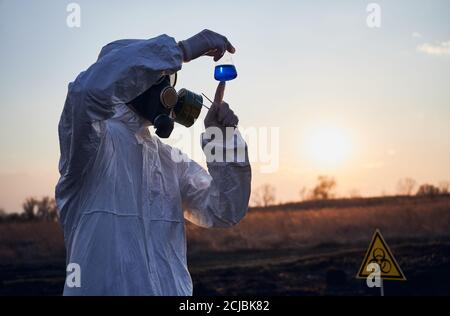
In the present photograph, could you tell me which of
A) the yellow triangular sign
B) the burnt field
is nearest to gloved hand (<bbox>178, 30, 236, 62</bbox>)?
the yellow triangular sign

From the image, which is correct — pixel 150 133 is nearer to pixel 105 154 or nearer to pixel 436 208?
pixel 105 154

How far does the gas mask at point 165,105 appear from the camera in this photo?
13.2ft

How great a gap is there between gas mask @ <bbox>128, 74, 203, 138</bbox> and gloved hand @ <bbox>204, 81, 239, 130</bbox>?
0.33 ft

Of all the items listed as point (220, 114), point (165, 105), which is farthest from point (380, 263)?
point (165, 105)

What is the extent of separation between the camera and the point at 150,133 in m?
4.23

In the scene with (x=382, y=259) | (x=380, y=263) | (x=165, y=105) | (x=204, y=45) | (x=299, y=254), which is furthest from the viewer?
(x=299, y=254)

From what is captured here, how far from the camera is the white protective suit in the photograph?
143 inches

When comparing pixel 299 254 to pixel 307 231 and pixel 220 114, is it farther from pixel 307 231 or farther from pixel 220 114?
pixel 220 114

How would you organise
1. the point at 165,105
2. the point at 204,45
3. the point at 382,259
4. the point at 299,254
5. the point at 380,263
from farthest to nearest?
the point at 299,254 → the point at 380,263 → the point at 382,259 → the point at 165,105 → the point at 204,45

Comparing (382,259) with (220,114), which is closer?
(220,114)

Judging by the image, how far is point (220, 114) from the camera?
4094 millimetres

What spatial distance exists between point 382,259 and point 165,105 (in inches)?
374
